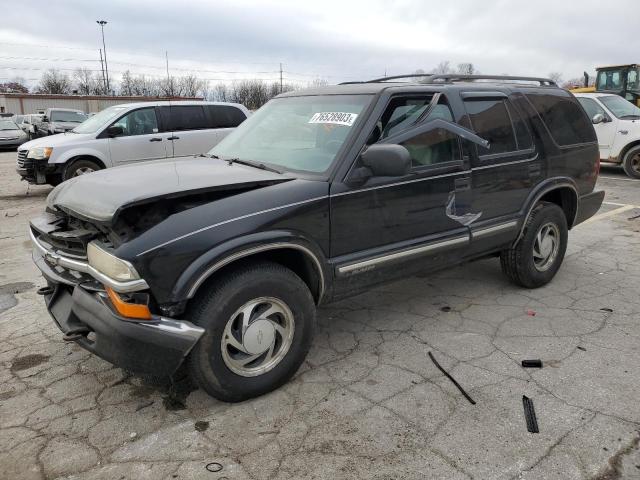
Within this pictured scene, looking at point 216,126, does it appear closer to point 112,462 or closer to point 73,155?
point 73,155

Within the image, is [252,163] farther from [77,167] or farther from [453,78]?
[77,167]

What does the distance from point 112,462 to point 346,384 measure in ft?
4.59

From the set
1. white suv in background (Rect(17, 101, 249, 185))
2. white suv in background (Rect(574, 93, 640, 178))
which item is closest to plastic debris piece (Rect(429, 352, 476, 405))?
white suv in background (Rect(17, 101, 249, 185))

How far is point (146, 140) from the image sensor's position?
10070 mm

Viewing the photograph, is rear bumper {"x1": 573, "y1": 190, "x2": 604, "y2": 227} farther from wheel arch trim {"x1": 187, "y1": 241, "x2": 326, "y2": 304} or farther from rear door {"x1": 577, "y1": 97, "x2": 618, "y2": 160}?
rear door {"x1": 577, "y1": 97, "x2": 618, "y2": 160}

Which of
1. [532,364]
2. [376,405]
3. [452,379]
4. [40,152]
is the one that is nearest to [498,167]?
[532,364]

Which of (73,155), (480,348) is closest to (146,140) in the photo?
(73,155)

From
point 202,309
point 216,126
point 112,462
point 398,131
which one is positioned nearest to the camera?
point 112,462

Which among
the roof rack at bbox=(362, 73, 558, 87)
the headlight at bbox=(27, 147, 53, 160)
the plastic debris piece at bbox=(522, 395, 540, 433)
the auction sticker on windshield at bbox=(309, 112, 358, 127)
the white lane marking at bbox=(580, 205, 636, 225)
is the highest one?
the roof rack at bbox=(362, 73, 558, 87)

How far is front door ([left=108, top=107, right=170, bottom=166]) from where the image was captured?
9.98 metres

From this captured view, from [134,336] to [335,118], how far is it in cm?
200

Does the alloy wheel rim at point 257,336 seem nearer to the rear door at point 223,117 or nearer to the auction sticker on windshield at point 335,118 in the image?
the auction sticker on windshield at point 335,118

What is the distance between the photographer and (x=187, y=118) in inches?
413

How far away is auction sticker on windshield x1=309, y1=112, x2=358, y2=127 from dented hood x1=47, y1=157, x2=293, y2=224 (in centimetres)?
61
